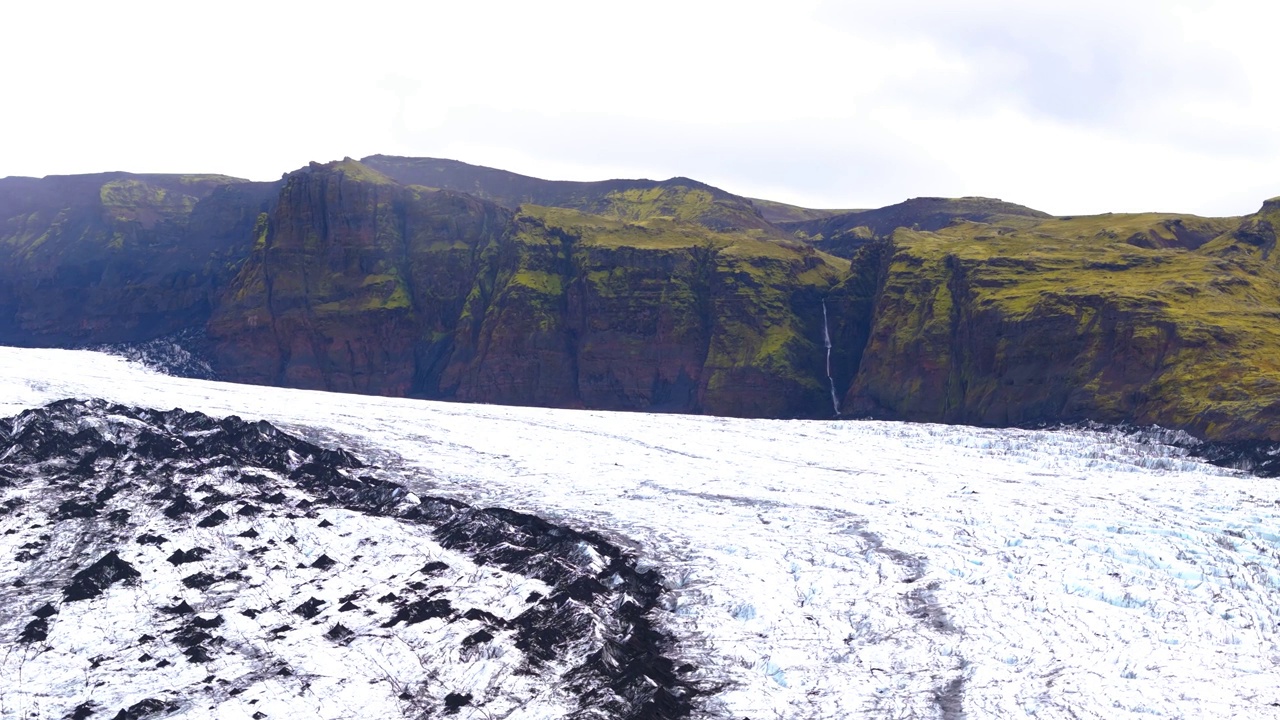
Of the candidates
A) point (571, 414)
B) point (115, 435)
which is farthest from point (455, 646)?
point (571, 414)

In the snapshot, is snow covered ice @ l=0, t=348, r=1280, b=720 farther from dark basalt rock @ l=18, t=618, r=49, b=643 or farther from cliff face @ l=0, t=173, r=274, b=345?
cliff face @ l=0, t=173, r=274, b=345

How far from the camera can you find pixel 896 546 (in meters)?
38.8

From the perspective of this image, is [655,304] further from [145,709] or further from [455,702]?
[145,709]

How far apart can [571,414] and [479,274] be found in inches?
2241

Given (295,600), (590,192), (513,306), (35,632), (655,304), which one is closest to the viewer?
(35,632)

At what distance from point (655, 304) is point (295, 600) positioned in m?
79.6

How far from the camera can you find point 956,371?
85.9m

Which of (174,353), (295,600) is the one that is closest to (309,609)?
(295,600)

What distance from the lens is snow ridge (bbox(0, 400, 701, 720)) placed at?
2811cm

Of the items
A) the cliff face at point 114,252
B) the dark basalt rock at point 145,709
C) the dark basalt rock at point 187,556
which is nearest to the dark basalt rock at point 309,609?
the dark basalt rock at point 145,709

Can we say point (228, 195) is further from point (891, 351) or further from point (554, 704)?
point (554, 704)

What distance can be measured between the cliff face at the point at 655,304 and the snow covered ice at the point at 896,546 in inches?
533

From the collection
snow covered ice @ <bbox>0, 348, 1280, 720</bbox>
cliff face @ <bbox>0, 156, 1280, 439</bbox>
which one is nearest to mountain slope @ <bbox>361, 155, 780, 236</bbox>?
cliff face @ <bbox>0, 156, 1280, 439</bbox>

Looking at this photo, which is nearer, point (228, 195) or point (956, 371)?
point (956, 371)
